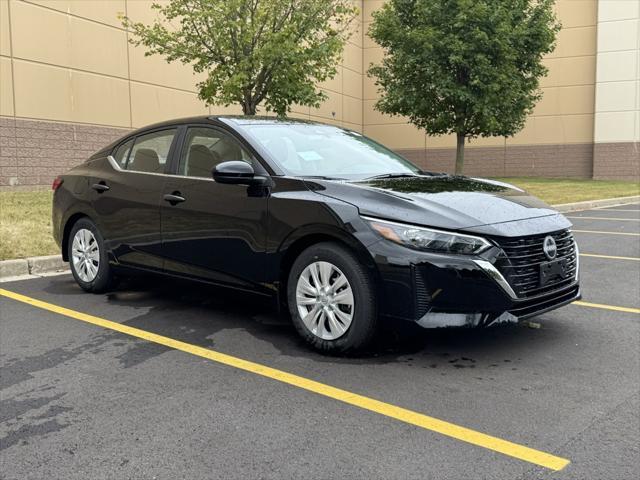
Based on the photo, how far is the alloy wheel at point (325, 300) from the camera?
4070mm

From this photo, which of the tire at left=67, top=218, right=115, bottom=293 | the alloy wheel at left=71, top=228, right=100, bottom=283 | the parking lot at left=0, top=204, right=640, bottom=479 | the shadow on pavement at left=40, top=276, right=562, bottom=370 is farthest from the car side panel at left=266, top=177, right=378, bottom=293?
the alloy wheel at left=71, top=228, right=100, bottom=283

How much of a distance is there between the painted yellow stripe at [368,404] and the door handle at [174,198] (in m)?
1.04

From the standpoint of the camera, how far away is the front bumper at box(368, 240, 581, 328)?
380 centimetres

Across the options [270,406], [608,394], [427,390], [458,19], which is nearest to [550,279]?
[608,394]

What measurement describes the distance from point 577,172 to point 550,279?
27457mm

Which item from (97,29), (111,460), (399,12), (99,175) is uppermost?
(399,12)

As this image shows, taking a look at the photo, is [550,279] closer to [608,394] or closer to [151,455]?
[608,394]

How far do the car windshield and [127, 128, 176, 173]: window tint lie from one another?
904mm

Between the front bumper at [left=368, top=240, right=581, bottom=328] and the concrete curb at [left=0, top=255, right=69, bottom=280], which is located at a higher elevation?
the front bumper at [left=368, top=240, right=581, bottom=328]

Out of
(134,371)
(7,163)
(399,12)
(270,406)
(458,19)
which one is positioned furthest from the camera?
(399,12)

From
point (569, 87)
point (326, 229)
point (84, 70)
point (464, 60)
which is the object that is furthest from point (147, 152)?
point (569, 87)

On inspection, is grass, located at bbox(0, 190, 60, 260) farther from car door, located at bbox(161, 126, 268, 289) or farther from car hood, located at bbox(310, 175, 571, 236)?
car hood, located at bbox(310, 175, 571, 236)

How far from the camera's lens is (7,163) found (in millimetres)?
15578

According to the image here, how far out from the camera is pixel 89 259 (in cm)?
604
